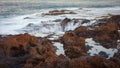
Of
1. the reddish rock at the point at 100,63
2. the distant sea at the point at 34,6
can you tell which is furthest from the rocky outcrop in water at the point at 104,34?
the distant sea at the point at 34,6

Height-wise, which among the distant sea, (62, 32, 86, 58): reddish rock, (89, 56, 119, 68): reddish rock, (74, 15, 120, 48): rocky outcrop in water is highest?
(89, 56, 119, 68): reddish rock

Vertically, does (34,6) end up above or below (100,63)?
below

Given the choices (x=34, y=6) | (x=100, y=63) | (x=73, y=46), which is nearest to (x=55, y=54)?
(x=73, y=46)

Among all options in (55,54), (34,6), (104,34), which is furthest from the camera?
(34,6)

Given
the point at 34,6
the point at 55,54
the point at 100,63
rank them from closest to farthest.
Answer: the point at 100,63, the point at 55,54, the point at 34,6

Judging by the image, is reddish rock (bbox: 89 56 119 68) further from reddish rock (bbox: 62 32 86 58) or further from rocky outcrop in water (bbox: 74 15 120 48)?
rocky outcrop in water (bbox: 74 15 120 48)

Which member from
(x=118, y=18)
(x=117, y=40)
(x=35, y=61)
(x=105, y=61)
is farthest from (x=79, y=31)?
(x=105, y=61)

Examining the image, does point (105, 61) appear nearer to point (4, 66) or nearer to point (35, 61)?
point (35, 61)

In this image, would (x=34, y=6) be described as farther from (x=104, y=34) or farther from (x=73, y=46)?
(x=73, y=46)

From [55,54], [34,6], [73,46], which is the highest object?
[55,54]

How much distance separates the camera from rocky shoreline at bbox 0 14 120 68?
765 cm

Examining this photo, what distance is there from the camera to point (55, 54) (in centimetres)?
989

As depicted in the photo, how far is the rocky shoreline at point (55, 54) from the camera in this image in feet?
25.1

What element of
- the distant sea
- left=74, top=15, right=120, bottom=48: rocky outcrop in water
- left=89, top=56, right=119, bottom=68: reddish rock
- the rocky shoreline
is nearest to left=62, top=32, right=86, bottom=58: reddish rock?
the rocky shoreline
